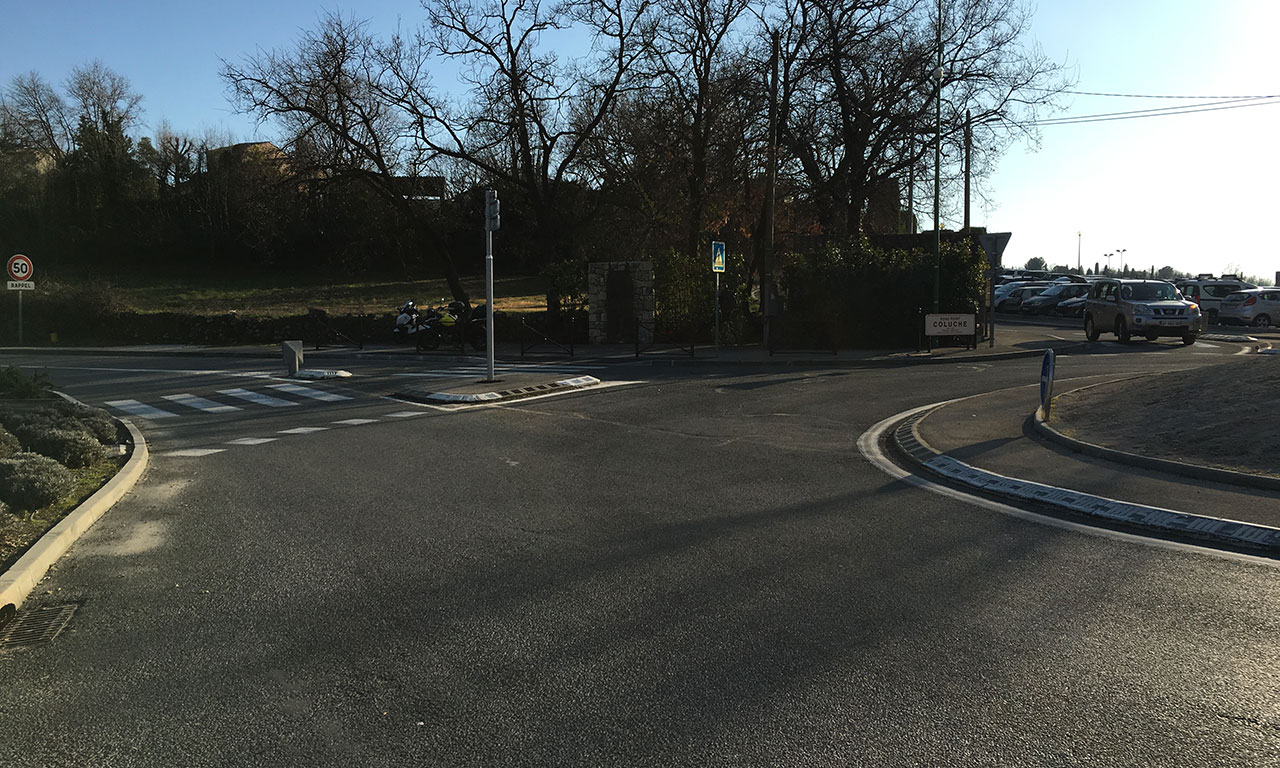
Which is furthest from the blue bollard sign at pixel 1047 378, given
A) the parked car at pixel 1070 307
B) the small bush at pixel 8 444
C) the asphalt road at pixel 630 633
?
the parked car at pixel 1070 307

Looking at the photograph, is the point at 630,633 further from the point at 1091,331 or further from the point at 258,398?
Answer: the point at 1091,331

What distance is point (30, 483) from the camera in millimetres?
8000

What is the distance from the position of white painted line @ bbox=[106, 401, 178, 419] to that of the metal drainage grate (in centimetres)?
1085

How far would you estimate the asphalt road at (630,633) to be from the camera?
3.95 meters

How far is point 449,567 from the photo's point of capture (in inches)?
259

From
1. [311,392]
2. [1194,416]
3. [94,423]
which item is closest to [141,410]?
[311,392]

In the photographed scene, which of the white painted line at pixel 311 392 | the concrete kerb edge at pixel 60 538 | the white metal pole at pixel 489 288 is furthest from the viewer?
the white metal pole at pixel 489 288

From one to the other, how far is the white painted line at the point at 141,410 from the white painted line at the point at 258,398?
5.20 ft

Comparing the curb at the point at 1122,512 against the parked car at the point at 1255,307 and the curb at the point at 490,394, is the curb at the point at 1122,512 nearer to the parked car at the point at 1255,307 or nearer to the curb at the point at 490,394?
the curb at the point at 490,394

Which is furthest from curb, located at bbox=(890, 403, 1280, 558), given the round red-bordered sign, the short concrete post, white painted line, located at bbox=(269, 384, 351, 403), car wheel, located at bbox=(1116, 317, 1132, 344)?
the round red-bordered sign

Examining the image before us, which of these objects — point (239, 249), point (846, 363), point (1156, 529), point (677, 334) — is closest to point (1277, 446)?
point (1156, 529)

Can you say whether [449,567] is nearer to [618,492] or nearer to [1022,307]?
[618,492]

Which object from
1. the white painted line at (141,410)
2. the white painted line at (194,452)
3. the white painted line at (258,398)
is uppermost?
the white painted line at (258,398)

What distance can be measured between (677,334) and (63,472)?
22.3 m
